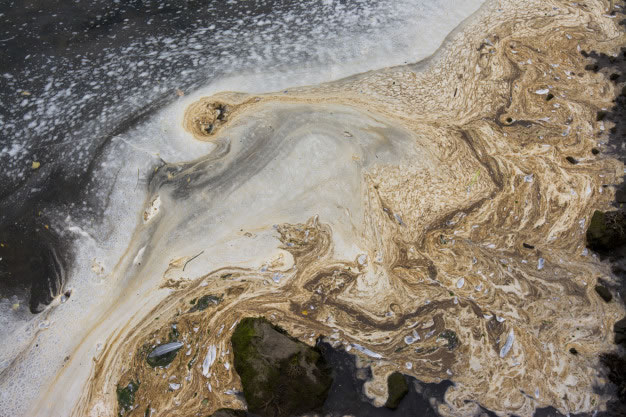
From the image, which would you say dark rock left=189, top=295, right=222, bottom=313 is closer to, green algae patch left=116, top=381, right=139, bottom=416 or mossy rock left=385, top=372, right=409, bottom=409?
green algae patch left=116, top=381, right=139, bottom=416

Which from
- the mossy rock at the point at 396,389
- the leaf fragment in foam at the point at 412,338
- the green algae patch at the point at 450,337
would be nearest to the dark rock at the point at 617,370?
the green algae patch at the point at 450,337

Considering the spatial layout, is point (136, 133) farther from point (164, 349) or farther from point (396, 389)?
point (396, 389)

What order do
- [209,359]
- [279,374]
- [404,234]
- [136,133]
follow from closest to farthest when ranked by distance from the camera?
[279,374]
[209,359]
[404,234]
[136,133]

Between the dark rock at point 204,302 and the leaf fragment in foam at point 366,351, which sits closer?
the leaf fragment in foam at point 366,351

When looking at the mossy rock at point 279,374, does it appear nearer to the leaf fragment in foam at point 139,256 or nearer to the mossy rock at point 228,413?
the mossy rock at point 228,413

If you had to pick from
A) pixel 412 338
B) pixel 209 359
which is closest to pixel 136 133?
pixel 209 359

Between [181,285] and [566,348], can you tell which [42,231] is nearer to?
[181,285]

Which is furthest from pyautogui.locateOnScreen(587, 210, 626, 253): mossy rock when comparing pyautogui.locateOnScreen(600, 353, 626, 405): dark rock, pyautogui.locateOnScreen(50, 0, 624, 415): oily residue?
pyautogui.locateOnScreen(600, 353, 626, 405): dark rock
